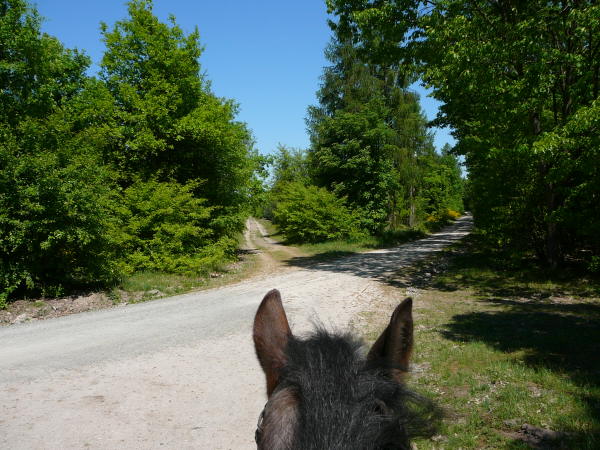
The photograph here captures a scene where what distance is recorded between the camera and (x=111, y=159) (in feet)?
49.6

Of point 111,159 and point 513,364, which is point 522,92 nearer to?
point 513,364

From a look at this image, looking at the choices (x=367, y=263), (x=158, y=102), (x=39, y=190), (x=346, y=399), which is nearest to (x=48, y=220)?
(x=39, y=190)

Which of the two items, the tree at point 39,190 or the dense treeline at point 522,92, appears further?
the tree at point 39,190

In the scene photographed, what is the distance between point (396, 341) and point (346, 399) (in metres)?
0.43

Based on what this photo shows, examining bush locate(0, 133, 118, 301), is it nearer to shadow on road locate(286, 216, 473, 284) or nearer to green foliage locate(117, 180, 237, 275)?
green foliage locate(117, 180, 237, 275)

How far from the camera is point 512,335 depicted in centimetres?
659

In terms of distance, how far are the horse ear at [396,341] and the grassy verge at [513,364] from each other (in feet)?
2.62

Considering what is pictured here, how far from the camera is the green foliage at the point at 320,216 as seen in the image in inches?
1064

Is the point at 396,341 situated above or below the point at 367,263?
above

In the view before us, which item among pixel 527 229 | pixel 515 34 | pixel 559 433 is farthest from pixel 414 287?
pixel 559 433

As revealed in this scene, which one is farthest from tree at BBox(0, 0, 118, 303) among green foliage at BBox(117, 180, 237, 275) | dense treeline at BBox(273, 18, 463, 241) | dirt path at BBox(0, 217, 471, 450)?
dense treeline at BBox(273, 18, 463, 241)

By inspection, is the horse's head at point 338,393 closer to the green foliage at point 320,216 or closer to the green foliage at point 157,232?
the green foliage at point 157,232

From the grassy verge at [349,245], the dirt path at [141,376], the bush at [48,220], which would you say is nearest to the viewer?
the dirt path at [141,376]

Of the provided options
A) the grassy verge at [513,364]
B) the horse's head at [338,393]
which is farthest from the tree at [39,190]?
the horse's head at [338,393]
